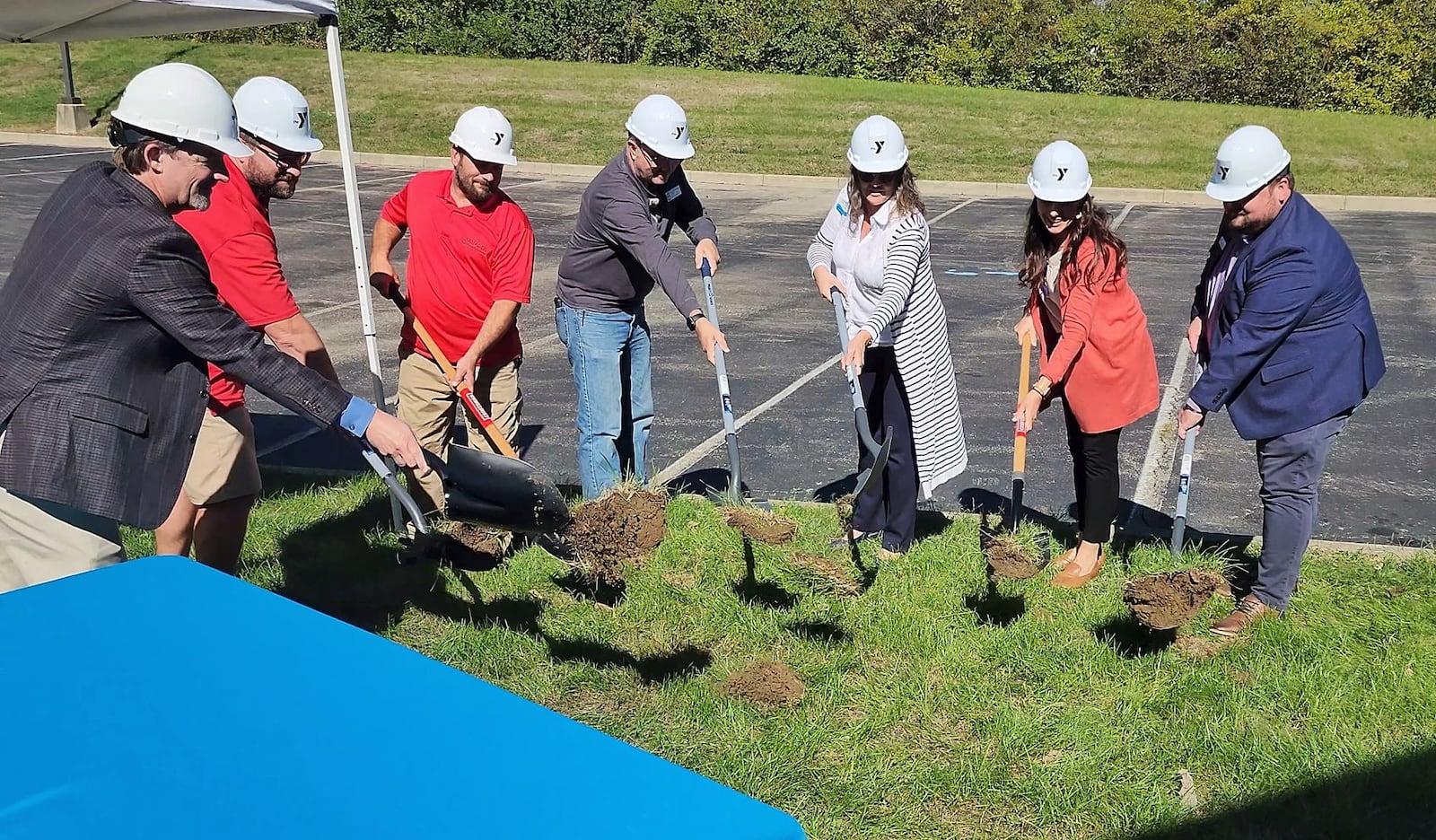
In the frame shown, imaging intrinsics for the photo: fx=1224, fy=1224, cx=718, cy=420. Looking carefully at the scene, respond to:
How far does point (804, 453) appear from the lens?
7645 millimetres

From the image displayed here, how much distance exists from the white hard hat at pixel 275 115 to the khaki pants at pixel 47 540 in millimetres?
1696

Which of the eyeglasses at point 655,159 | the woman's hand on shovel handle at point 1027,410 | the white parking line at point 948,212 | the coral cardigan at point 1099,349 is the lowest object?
the white parking line at point 948,212

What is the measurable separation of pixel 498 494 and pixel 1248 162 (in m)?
3.09

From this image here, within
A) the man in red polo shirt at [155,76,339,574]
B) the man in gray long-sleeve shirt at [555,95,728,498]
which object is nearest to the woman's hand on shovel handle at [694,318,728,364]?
the man in gray long-sleeve shirt at [555,95,728,498]

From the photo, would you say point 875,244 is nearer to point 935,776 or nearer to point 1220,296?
point 1220,296

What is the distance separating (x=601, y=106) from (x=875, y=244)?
76.4ft

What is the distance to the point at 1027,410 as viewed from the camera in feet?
16.8

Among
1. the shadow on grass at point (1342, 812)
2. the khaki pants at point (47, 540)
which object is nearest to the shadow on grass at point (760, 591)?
the shadow on grass at point (1342, 812)

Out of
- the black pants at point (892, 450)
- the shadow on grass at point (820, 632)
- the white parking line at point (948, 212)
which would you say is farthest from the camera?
the white parking line at point (948, 212)

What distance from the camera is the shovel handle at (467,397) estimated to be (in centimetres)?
548

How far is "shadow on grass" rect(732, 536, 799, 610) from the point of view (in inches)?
209

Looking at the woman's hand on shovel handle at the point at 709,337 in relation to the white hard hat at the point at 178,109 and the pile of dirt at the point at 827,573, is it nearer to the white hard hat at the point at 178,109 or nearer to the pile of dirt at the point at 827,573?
the pile of dirt at the point at 827,573

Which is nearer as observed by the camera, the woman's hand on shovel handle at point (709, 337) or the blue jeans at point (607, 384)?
the woman's hand on shovel handle at point (709, 337)

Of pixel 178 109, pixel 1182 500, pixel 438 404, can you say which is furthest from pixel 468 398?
pixel 1182 500
